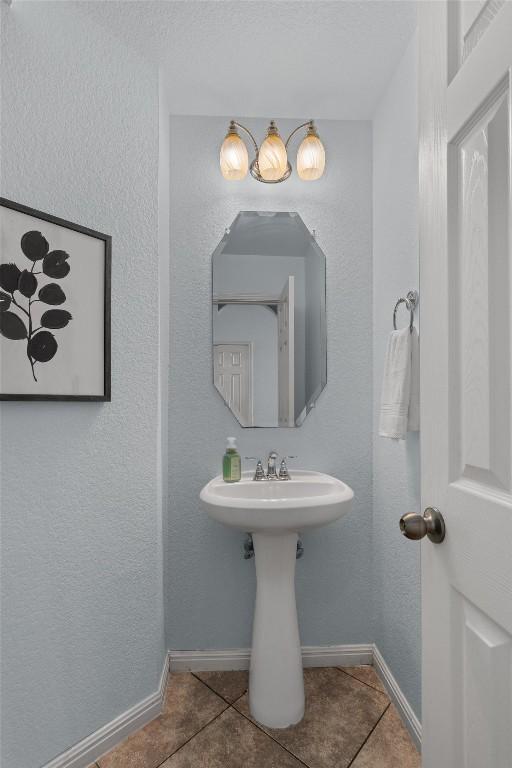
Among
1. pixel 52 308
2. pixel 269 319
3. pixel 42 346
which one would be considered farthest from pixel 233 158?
pixel 42 346

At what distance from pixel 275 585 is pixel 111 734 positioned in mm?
692

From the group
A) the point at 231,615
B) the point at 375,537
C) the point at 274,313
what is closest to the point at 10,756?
the point at 231,615

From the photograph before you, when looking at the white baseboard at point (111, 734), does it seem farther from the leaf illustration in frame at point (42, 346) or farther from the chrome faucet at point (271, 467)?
the leaf illustration in frame at point (42, 346)

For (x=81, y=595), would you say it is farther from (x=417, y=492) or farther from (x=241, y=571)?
(x=417, y=492)

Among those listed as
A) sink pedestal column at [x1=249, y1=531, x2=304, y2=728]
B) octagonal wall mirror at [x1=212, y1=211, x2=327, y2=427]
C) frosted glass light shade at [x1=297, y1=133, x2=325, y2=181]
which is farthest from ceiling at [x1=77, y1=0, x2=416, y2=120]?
sink pedestal column at [x1=249, y1=531, x2=304, y2=728]

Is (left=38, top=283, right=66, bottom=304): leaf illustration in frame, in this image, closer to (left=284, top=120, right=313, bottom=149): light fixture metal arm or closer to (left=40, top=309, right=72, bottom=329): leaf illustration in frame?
(left=40, top=309, right=72, bottom=329): leaf illustration in frame

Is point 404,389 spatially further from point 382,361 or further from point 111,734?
point 111,734

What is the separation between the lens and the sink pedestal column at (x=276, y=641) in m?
1.51

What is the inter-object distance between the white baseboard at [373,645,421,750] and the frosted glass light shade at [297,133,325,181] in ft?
6.43

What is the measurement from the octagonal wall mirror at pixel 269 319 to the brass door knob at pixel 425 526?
3.77 feet

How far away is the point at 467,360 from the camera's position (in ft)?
2.10

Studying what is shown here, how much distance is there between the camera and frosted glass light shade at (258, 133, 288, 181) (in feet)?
5.67

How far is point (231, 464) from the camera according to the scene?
1737 mm

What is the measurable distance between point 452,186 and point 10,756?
174 centimetres
